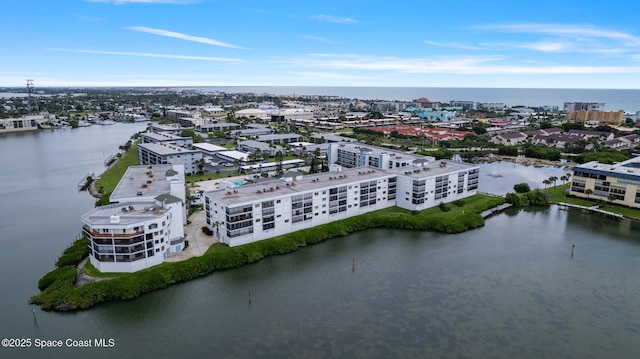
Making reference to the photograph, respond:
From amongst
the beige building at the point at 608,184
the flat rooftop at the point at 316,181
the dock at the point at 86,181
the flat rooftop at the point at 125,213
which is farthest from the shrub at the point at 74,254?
the beige building at the point at 608,184

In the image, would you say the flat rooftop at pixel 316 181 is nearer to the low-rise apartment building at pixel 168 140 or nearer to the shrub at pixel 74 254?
the shrub at pixel 74 254

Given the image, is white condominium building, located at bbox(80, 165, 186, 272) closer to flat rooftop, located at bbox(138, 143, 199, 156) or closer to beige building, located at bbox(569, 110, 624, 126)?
flat rooftop, located at bbox(138, 143, 199, 156)

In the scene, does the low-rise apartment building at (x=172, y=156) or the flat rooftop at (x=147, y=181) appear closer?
the flat rooftop at (x=147, y=181)

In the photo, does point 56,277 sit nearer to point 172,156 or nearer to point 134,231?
point 134,231

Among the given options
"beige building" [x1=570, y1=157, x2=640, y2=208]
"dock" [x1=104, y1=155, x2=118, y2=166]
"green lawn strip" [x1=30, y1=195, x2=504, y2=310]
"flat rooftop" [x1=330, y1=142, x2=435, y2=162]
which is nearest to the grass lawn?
"dock" [x1=104, y1=155, x2=118, y2=166]

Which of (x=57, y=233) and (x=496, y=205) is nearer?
(x=57, y=233)

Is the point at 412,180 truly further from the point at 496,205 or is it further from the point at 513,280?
the point at 513,280

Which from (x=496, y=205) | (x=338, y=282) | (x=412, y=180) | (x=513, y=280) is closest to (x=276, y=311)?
(x=338, y=282)

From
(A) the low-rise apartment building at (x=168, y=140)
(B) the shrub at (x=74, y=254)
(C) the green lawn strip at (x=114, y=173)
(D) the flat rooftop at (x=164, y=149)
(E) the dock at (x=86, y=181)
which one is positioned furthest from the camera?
(A) the low-rise apartment building at (x=168, y=140)
